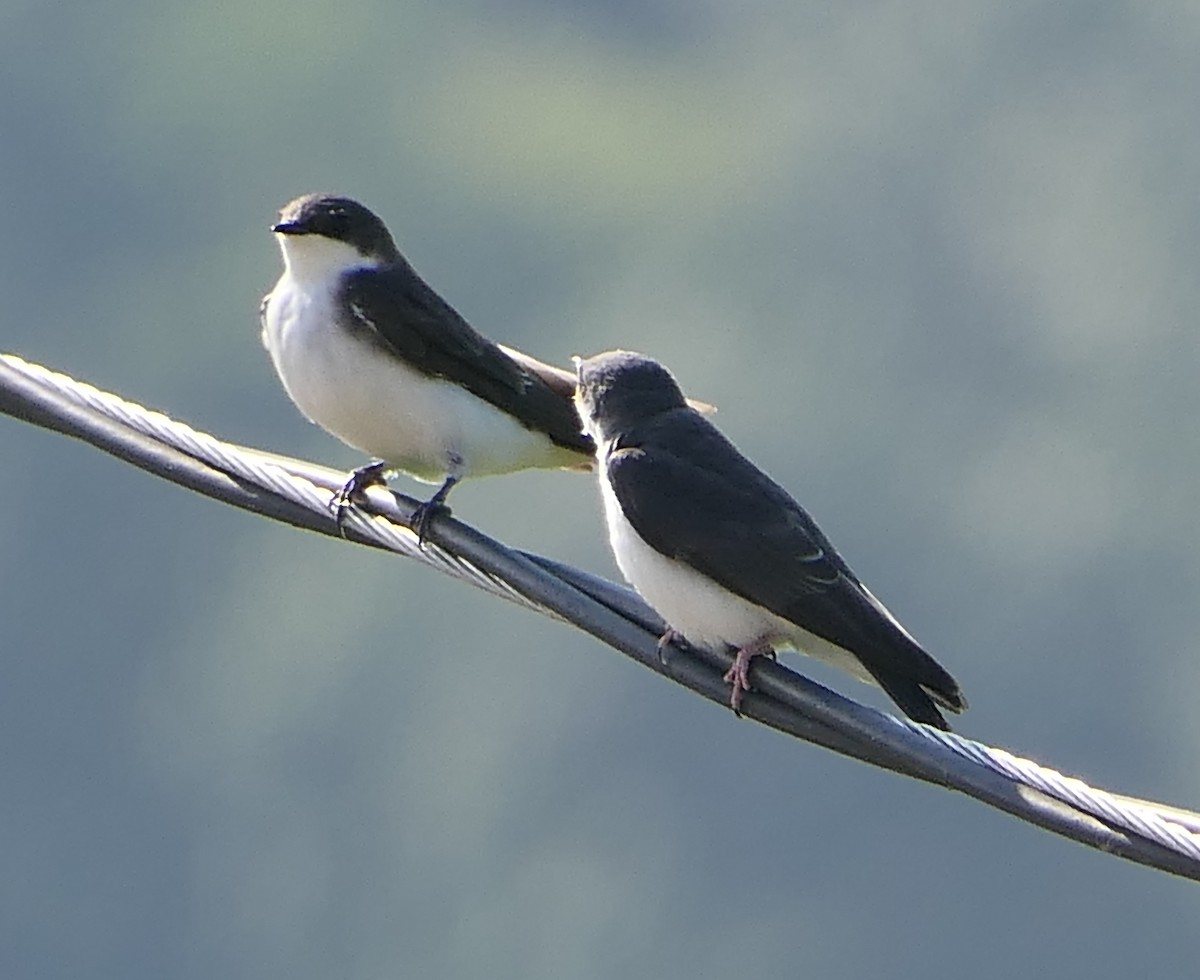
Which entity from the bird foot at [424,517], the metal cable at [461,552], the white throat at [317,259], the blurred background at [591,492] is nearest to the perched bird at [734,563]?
the metal cable at [461,552]

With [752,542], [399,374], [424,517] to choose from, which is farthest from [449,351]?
[424,517]

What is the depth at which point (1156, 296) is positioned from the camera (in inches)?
2977

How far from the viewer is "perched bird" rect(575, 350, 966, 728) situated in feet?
22.3

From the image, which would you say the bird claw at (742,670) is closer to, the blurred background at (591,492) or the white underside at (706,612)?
the white underside at (706,612)

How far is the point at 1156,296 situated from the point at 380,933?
26870 mm

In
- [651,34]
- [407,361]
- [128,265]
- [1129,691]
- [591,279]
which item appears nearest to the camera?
[407,361]

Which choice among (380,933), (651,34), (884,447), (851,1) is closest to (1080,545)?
(884,447)

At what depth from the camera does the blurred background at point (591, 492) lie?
59281 millimetres

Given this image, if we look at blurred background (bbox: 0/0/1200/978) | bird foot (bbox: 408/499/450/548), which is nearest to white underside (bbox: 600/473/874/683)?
bird foot (bbox: 408/499/450/548)

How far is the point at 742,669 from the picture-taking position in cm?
664

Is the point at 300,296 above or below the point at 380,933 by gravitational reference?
below

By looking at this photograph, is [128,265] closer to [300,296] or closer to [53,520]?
[53,520]

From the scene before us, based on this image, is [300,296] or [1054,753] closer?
[300,296]

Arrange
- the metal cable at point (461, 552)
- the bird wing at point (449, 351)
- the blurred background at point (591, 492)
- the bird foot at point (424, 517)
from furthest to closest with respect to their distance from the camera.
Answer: the blurred background at point (591, 492) → the bird wing at point (449, 351) → the bird foot at point (424, 517) → the metal cable at point (461, 552)
